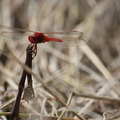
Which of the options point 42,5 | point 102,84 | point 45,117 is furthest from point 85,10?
point 45,117

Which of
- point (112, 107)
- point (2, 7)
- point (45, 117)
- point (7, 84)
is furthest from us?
point (2, 7)

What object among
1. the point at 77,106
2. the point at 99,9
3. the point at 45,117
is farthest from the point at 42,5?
the point at 45,117

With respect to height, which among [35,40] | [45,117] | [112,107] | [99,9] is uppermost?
[99,9]

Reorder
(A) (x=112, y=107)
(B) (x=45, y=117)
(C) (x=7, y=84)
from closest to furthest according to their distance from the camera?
(B) (x=45, y=117)
(A) (x=112, y=107)
(C) (x=7, y=84)

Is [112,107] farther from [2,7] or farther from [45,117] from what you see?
[2,7]

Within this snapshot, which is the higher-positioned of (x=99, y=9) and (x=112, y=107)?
(x=99, y=9)

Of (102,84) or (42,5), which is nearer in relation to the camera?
(102,84)

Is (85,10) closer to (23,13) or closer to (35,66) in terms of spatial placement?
(23,13)
